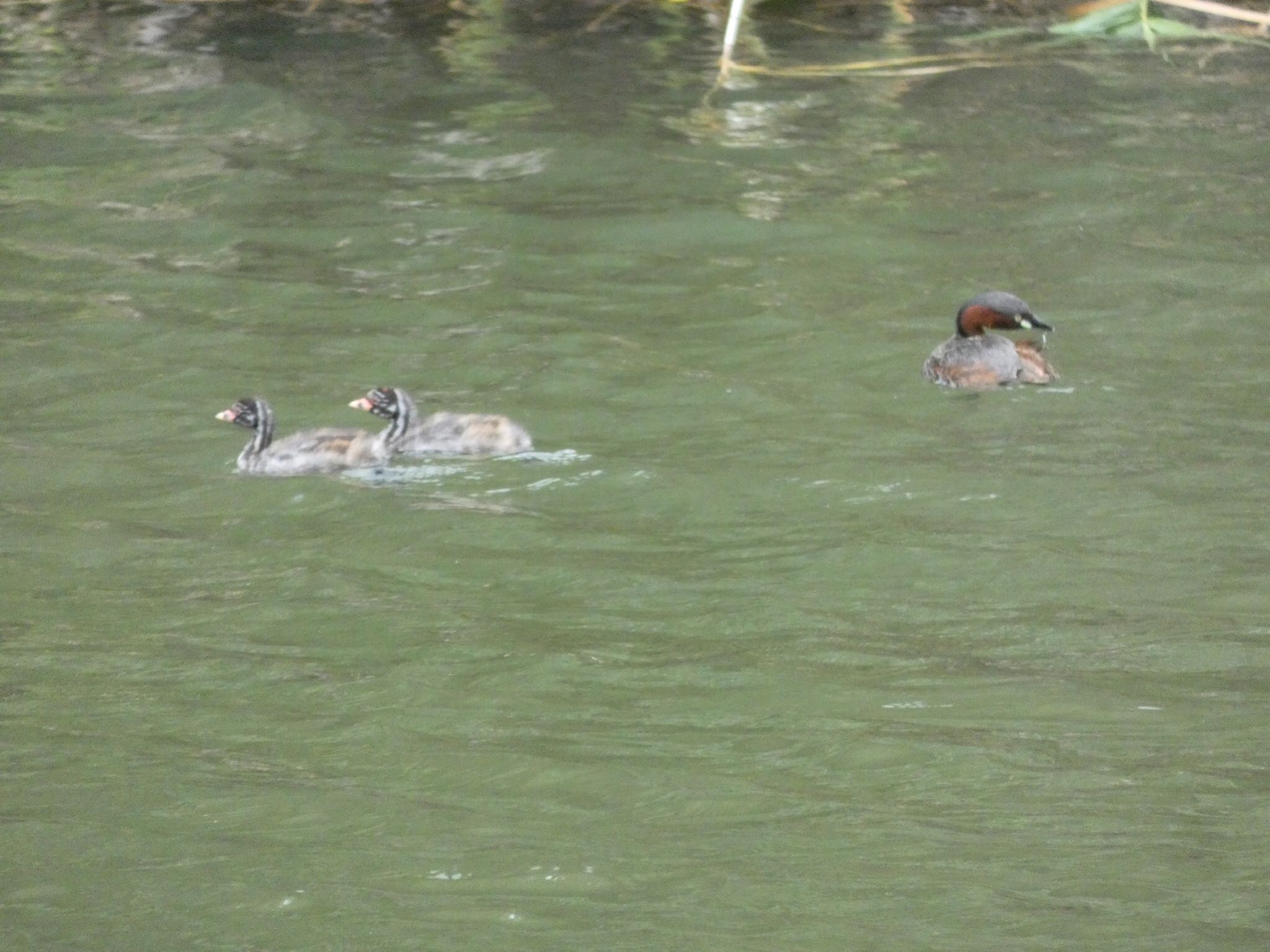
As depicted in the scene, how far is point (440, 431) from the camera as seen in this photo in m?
7.77

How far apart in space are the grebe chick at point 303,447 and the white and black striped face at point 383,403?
0.14m

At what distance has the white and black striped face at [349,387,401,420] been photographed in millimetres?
7867

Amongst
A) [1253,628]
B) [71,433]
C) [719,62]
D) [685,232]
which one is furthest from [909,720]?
[719,62]

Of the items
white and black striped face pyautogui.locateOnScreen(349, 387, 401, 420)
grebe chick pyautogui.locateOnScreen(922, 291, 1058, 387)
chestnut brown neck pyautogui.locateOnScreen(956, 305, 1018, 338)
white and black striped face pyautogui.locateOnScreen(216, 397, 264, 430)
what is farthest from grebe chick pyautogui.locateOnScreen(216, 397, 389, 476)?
chestnut brown neck pyautogui.locateOnScreen(956, 305, 1018, 338)

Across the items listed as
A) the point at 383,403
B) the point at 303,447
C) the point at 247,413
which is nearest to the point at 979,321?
the point at 383,403

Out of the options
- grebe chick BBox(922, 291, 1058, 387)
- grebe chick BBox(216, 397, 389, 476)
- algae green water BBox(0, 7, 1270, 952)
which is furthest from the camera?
grebe chick BBox(922, 291, 1058, 387)

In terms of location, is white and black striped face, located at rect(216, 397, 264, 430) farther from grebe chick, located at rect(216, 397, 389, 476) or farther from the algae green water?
the algae green water

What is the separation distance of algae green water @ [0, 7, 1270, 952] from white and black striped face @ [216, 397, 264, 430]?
233 millimetres

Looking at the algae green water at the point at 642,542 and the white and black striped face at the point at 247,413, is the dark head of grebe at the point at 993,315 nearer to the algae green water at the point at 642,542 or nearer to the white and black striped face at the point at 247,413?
the algae green water at the point at 642,542

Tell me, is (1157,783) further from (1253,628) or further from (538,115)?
(538,115)

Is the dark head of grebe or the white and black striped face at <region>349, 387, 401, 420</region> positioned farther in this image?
the dark head of grebe

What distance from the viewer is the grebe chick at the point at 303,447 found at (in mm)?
7621

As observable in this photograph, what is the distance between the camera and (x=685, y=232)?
10.7 metres

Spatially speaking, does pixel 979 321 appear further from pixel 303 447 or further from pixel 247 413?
pixel 247 413
